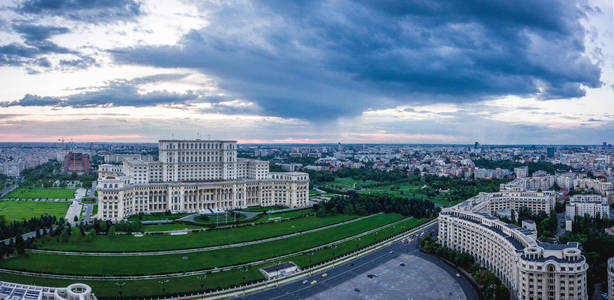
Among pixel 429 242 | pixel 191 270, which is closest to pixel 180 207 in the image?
pixel 191 270

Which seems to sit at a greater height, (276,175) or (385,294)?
(276,175)

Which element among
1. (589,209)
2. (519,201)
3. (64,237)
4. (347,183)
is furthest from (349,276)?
(347,183)

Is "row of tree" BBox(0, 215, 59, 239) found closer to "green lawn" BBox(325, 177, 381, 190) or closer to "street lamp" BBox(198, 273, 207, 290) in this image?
"street lamp" BBox(198, 273, 207, 290)

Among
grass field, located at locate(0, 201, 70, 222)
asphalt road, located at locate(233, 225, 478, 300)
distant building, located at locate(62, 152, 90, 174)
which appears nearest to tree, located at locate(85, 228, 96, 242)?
grass field, located at locate(0, 201, 70, 222)

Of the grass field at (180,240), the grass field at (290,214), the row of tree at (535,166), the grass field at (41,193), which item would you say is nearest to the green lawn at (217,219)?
the grass field at (290,214)

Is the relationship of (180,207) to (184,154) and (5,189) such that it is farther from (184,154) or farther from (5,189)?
(5,189)

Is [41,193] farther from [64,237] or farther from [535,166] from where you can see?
[535,166]

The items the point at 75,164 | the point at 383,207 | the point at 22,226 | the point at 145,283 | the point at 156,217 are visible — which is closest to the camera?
the point at 145,283
